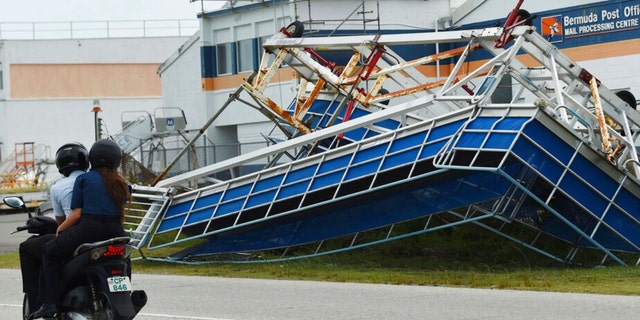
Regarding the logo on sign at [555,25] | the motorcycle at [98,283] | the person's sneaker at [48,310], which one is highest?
the logo on sign at [555,25]

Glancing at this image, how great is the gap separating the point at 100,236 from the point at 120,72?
213ft

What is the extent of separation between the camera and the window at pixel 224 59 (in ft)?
146

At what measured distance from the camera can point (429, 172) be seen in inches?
722

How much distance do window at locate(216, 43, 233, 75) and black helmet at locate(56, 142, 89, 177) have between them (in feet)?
110

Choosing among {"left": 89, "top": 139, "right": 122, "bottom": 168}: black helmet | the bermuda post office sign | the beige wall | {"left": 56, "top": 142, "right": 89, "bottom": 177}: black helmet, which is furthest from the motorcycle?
the beige wall

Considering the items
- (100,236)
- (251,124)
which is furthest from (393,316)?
(251,124)

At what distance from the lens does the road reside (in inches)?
501

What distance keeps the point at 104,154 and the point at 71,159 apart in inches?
23.3

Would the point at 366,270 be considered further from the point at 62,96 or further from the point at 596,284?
the point at 62,96

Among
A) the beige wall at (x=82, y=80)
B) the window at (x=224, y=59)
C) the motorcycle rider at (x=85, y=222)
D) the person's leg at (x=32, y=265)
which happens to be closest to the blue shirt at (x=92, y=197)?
the motorcycle rider at (x=85, y=222)

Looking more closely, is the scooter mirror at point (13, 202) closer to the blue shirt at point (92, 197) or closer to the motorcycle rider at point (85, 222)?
the motorcycle rider at point (85, 222)

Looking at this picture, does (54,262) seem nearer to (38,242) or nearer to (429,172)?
(38,242)

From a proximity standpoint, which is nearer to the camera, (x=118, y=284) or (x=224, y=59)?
(x=118, y=284)

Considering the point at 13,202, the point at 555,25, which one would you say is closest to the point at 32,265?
the point at 13,202
